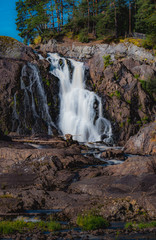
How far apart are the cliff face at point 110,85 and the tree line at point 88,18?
8314 millimetres

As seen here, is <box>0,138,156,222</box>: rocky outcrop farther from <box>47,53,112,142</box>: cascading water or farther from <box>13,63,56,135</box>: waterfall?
<box>47,53,112,142</box>: cascading water

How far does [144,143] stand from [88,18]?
33.5 m

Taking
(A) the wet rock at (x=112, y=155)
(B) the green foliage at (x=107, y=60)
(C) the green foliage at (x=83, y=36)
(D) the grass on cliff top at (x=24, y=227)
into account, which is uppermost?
(C) the green foliage at (x=83, y=36)

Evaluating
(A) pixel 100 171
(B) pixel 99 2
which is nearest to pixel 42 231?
(A) pixel 100 171

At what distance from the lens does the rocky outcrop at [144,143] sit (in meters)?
22.7

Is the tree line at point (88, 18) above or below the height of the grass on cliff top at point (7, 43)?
above

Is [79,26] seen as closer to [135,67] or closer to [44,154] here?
[135,67]

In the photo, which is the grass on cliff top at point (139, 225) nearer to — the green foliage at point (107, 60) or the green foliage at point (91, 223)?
the green foliage at point (91, 223)

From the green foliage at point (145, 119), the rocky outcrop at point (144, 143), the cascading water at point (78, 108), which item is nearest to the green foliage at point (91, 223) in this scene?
A: the rocky outcrop at point (144, 143)

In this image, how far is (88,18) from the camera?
1959 inches

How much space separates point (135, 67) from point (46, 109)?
13628 millimetres

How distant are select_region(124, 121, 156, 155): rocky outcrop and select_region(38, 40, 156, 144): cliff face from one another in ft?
21.4

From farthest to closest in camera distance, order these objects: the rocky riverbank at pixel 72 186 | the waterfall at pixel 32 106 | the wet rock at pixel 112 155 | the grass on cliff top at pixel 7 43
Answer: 1. the grass on cliff top at pixel 7 43
2. the waterfall at pixel 32 106
3. the wet rock at pixel 112 155
4. the rocky riverbank at pixel 72 186

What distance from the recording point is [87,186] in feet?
40.9
